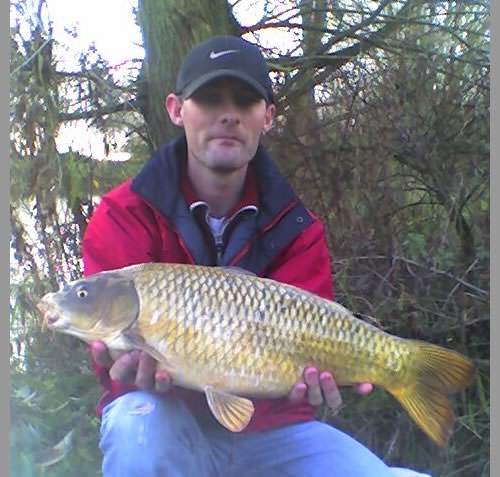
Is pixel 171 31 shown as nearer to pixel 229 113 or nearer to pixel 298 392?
pixel 229 113

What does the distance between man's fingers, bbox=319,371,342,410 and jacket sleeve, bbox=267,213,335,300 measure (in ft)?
0.59

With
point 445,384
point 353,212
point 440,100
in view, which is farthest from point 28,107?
point 445,384

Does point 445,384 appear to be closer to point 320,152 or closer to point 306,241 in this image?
point 306,241

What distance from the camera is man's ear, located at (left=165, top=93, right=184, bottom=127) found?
1755mm

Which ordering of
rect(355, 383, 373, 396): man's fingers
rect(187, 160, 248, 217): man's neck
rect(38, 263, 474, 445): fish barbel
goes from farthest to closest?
rect(187, 160, 248, 217): man's neck, rect(355, 383, 373, 396): man's fingers, rect(38, 263, 474, 445): fish barbel

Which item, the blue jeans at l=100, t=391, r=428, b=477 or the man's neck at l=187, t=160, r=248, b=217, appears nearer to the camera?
the blue jeans at l=100, t=391, r=428, b=477

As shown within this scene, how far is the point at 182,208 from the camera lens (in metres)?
1.71

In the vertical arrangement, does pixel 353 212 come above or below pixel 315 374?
above

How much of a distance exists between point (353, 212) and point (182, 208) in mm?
337

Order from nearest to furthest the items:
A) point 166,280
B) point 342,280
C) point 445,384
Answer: point 166,280, point 445,384, point 342,280

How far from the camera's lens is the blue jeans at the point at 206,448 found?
63.3 inches

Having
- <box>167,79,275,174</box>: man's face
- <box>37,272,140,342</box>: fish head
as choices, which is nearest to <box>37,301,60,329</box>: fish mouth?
<box>37,272,140,342</box>: fish head

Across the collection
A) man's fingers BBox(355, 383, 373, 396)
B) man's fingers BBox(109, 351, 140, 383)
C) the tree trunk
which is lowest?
man's fingers BBox(355, 383, 373, 396)

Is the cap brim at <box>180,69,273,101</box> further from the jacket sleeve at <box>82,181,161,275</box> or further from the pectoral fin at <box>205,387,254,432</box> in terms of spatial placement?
the pectoral fin at <box>205,387,254,432</box>
